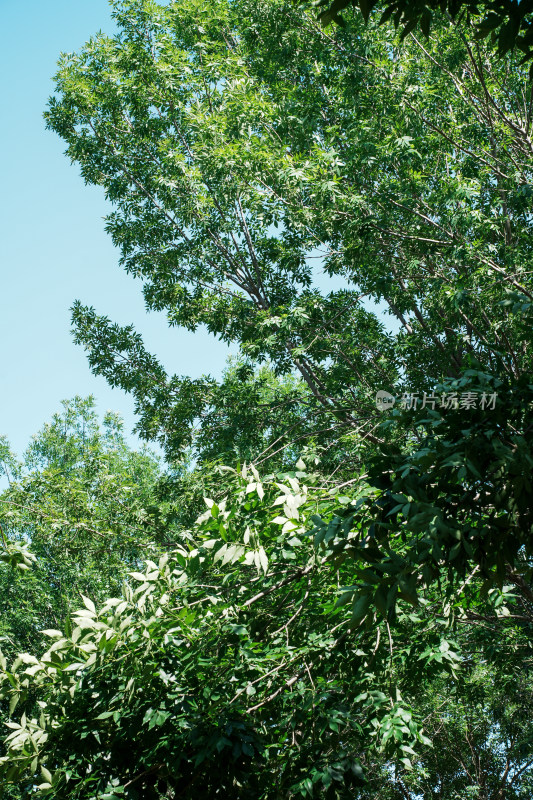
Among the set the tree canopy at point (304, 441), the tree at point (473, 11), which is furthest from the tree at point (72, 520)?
the tree at point (473, 11)

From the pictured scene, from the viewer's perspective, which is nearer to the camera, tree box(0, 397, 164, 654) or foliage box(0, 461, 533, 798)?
foliage box(0, 461, 533, 798)

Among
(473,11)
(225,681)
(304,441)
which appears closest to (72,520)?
(304,441)

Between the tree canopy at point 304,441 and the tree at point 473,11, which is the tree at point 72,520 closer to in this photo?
the tree canopy at point 304,441

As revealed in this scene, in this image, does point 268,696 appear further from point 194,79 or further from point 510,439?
point 194,79

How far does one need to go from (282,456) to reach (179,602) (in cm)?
556

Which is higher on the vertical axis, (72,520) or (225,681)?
(72,520)

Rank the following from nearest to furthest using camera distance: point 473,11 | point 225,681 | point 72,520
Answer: point 473,11
point 225,681
point 72,520

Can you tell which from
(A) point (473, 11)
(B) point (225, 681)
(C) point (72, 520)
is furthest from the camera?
(C) point (72, 520)

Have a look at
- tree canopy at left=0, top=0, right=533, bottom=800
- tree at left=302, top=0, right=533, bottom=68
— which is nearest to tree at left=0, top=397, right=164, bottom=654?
tree canopy at left=0, top=0, right=533, bottom=800

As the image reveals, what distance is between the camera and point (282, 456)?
10.4 m

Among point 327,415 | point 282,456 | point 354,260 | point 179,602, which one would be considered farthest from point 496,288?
point 179,602

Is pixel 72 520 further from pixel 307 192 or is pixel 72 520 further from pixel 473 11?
pixel 473 11

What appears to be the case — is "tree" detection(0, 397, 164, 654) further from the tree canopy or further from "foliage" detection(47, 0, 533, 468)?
"foliage" detection(47, 0, 533, 468)

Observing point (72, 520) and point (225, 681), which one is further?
point (72, 520)
